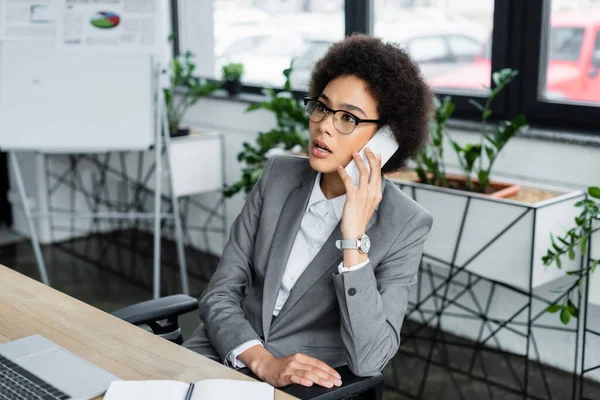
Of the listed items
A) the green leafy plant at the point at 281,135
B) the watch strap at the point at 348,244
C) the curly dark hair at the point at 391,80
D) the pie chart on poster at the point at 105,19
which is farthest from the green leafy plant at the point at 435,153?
the pie chart on poster at the point at 105,19

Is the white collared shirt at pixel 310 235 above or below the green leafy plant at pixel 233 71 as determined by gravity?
below

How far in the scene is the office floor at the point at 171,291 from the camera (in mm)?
2752

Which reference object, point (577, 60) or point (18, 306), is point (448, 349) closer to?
point (577, 60)

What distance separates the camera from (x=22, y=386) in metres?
1.27

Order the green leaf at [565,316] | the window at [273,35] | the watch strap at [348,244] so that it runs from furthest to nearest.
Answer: the window at [273,35] < the green leaf at [565,316] < the watch strap at [348,244]

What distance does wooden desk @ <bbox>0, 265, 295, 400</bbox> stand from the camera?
1.33 m

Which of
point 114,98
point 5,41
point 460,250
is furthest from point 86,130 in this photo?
point 460,250

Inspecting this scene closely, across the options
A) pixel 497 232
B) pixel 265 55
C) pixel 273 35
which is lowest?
pixel 497 232

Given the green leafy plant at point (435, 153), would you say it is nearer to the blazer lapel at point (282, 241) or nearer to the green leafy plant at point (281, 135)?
the green leafy plant at point (281, 135)

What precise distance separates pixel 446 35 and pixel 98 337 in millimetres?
2238

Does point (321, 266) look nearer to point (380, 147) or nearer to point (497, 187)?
point (380, 147)

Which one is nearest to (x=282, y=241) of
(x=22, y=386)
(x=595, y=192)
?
(x=22, y=386)

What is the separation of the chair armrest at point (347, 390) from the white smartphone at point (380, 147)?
0.44 m

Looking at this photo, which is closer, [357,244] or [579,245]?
[357,244]
